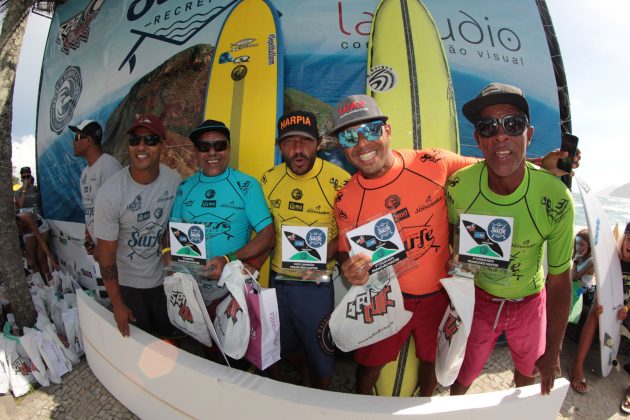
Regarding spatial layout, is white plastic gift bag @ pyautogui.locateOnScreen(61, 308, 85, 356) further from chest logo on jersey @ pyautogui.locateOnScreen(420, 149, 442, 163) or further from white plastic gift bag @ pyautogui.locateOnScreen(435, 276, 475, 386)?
chest logo on jersey @ pyautogui.locateOnScreen(420, 149, 442, 163)

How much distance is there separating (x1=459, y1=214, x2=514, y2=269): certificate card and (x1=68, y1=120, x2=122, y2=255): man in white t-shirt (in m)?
3.53

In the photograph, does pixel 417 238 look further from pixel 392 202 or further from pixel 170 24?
pixel 170 24

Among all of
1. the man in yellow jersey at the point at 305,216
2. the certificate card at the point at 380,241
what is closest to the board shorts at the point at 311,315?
the man in yellow jersey at the point at 305,216

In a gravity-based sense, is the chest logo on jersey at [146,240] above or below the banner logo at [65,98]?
below

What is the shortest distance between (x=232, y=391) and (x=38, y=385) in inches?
104

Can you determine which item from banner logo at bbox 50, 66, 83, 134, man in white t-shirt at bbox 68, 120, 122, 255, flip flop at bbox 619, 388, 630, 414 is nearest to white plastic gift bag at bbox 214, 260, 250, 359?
man in white t-shirt at bbox 68, 120, 122, 255

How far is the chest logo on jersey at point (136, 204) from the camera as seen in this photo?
233 centimetres

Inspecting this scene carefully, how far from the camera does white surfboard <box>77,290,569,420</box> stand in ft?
5.74

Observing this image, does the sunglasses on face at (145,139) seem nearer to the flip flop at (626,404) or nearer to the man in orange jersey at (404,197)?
the man in orange jersey at (404,197)

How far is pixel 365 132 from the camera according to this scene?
1.88 m

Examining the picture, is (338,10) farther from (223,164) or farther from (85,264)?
(85,264)

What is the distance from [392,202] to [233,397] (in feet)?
5.30

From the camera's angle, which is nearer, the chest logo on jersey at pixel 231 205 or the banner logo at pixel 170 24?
the chest logo on jersey at pixel 231 205

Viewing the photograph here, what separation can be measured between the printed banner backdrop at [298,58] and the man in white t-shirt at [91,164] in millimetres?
999
